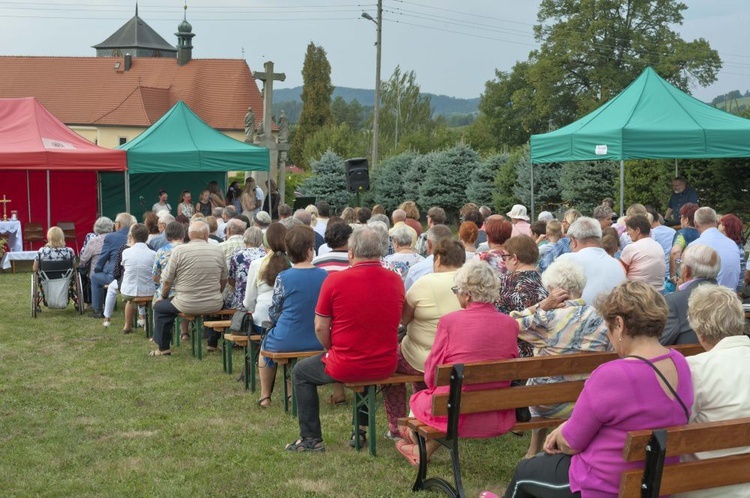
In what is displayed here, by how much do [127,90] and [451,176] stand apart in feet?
129

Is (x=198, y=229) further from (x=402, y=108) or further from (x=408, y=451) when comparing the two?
(x=402, y=108)

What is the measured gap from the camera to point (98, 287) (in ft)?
35.3

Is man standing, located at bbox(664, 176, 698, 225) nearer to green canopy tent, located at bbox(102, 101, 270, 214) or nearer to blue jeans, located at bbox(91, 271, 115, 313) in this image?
green canopy tent, located at bbox(102, 101, 270, 214)

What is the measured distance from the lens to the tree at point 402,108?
2854 inches

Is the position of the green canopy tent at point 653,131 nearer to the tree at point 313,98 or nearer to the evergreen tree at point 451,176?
the evergreen tree at point 451,176

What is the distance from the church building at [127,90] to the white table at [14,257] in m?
40.9

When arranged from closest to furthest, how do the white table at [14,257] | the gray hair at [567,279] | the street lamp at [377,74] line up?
the gray hair at [567,279], the white table at [14,257], the street lamp at [377,74]

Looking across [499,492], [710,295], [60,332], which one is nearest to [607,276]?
[499,492]

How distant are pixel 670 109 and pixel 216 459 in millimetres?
9201

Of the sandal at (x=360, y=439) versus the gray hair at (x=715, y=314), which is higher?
the gray hair at (x=715, y=314)

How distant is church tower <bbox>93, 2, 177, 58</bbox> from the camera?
8212 cm

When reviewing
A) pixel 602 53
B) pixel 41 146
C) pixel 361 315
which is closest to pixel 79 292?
pixel 41 146

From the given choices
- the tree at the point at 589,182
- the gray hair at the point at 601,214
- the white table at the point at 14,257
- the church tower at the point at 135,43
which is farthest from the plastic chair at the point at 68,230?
the church tower at the point at 135,43

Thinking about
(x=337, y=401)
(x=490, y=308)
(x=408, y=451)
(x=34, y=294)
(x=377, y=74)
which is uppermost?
(x=377, y=74)
